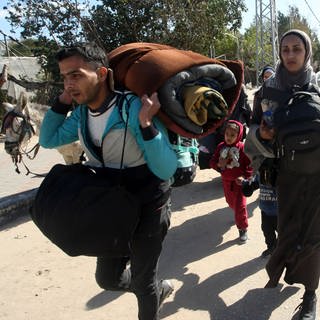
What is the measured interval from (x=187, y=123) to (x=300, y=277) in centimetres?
123

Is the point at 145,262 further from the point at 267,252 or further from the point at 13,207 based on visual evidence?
the point at 13,207

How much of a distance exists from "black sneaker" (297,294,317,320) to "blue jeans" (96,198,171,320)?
880 mm

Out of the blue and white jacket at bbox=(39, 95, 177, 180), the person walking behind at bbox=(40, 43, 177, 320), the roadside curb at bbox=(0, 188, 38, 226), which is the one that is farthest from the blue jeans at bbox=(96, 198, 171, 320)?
the roadside curb at bbox=(0, 188, 38, 226)

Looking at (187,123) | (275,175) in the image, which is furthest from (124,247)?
(275,175)

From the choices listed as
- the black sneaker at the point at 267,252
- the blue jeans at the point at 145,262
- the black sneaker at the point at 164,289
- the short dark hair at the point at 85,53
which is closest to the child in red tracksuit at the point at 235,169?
the black sneaker at the point at 267,252

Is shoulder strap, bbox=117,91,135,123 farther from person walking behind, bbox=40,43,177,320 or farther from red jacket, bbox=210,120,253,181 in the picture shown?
red jacket, bbox=210,120,253,181

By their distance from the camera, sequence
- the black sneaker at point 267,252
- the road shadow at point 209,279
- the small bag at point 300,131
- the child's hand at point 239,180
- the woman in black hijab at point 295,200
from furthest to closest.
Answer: the child's hand at point 239,180, the black sneaker at point 267,252, the road shadow at point 209,279, the woman in black hijab at point 295,200, the small bag at point 300,131

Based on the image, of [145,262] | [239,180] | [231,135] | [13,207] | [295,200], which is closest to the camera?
[145,262]

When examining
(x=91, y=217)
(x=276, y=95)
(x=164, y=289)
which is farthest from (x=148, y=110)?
(x=164, y=289)

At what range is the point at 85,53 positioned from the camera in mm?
2066

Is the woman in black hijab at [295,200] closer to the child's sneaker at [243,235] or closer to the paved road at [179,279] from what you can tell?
the paved road at [179,279]

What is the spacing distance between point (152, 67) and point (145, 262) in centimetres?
95

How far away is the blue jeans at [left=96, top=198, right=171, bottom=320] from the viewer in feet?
7.21

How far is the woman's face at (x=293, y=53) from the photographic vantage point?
2.57 m
